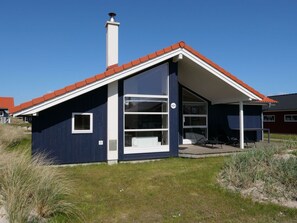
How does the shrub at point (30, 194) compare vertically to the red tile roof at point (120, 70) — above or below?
below

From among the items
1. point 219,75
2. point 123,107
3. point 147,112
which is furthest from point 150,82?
point 219,75

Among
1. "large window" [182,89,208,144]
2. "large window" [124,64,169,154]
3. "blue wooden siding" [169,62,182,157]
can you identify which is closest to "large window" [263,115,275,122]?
"large window" [182,89,208,144]

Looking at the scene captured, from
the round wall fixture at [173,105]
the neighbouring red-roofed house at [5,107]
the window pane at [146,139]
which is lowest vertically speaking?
the window pane at [146,139]

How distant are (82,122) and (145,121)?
251 cm

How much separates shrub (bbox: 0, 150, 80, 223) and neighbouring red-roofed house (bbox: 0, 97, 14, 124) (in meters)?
46.6

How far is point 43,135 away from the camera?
355 inches

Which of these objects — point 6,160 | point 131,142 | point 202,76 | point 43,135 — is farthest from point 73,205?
point 202,76

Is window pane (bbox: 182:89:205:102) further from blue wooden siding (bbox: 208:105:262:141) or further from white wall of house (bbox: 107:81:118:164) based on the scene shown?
white wall of house (bbox: 107:81:118:164)

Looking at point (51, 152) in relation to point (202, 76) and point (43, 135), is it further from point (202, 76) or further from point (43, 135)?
point (202, 76)

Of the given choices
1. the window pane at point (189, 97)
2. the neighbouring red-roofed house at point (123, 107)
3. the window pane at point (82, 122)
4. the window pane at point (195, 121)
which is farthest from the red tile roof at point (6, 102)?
the window pane at point (82, 122)

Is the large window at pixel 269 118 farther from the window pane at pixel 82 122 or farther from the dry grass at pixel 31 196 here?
the dry grass at pixel 31 196

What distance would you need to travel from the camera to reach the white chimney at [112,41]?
1176cm

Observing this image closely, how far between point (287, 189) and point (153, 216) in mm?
3451

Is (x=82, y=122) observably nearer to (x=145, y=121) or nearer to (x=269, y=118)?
(x=145, y=121)
